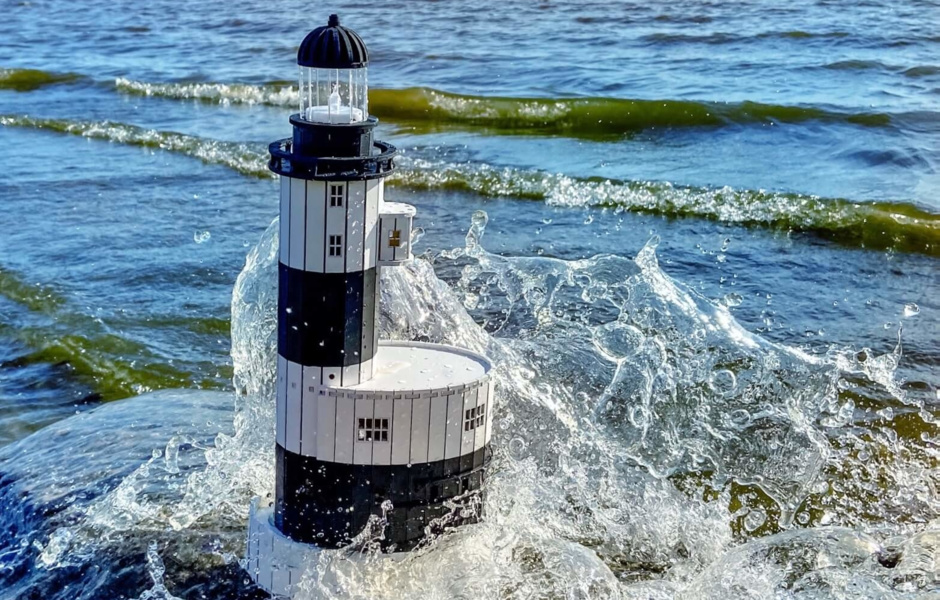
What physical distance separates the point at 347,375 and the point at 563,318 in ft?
15.8

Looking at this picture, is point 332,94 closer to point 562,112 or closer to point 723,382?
point 723,382

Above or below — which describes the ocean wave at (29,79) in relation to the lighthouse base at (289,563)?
below

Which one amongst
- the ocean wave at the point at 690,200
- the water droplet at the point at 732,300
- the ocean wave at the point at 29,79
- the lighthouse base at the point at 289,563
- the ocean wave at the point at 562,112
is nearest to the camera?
the lighthouse base at the point at 289,563

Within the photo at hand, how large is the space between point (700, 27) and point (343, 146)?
901 inches

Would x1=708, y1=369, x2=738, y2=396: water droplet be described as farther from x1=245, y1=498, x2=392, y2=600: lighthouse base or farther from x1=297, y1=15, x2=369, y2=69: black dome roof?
x1=297, y1=15, x2=369, y2=69: black dome roof

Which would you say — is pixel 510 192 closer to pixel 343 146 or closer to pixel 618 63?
pixel 618 63

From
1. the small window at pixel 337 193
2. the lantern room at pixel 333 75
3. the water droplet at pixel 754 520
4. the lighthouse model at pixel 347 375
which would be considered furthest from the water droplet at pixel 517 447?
the lantern room at pixel 333 75

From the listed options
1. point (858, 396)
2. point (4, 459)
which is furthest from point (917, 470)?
point (4, 459)

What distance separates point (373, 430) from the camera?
207 inches

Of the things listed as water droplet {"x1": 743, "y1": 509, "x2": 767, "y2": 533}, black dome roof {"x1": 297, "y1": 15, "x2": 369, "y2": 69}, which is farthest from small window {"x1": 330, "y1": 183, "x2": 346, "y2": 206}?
water droplet {"x1": 743, "y1": 509, "x2": 767, "y2": 533}

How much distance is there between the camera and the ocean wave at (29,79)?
2608 centimetres

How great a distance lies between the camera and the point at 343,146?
506 centimetres

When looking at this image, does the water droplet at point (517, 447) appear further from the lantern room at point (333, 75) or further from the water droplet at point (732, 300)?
the water droplet at point (732, 300)

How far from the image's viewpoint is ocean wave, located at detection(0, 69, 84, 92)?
26.1m
